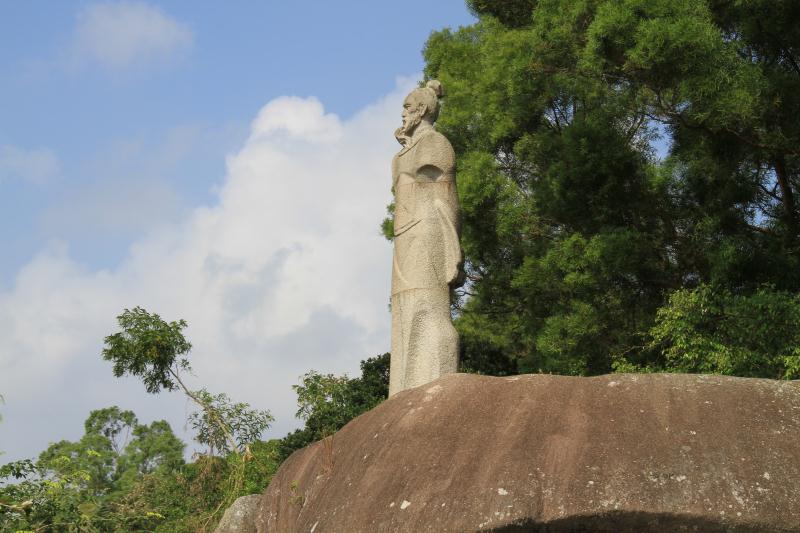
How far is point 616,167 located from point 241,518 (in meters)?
9.83

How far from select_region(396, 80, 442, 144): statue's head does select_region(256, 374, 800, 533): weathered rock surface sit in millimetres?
3502

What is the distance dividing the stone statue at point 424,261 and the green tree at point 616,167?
4.97 metres

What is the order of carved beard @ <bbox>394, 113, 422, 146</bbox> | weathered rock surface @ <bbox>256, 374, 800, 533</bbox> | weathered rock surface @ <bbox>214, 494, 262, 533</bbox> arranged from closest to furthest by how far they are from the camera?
weathered rock surface @ <bbox>256, 374, 800, 533</bbox> → weathered rock surface @ <bbox>214, 494, 262, 533</bbox> → carved beard @ <bbox>394, 113, 422, 146</bbox>

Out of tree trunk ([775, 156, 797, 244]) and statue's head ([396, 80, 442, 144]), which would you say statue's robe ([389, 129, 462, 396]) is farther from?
tree trunk ([775, 156, 797, 244])

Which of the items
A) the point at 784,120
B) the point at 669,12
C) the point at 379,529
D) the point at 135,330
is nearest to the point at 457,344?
the point at 379,529

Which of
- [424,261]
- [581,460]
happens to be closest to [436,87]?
[424,261]

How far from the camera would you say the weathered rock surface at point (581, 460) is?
5887 mm

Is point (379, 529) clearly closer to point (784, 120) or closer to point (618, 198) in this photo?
point (784, 120)

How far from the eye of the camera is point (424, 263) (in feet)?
30.9

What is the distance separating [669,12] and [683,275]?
498 centimetres

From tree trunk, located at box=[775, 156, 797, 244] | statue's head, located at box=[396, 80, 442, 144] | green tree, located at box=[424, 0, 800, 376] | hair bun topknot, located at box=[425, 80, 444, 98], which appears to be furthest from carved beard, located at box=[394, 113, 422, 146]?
tree trunk, located at box=[775, 156, 797, 244]

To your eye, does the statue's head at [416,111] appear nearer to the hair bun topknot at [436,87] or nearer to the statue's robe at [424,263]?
the hair bun topknot at [436,87]

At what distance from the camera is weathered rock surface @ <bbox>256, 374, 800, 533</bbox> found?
589 centimetres

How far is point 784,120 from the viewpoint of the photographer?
1473 cm
